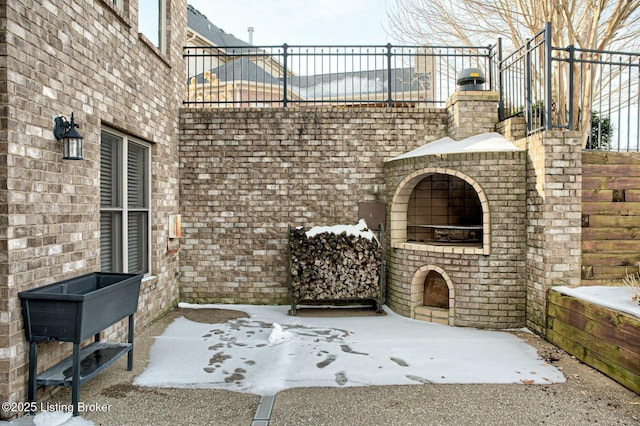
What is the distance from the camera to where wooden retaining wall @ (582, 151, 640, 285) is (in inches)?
209

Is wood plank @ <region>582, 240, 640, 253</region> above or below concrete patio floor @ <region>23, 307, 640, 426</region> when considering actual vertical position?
above

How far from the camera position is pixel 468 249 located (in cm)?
586

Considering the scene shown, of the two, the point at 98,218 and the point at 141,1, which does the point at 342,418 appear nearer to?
the point at 98,218

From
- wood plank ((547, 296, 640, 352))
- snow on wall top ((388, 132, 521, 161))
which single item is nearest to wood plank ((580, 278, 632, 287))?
wood plank ((547, 296, 640, 352))

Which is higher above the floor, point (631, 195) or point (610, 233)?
point (631, 195)

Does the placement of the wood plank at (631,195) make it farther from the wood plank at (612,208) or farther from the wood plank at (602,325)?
the wood plank at (602,325)

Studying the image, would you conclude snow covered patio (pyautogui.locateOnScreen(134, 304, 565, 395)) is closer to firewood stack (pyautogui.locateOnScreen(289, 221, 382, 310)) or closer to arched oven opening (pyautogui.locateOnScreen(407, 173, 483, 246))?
firewood stack (pyautogui.locateOnScreen(289, 221, 382, 310))

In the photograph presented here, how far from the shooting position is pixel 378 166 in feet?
23.4

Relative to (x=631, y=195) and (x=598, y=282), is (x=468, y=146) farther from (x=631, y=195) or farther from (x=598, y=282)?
(x=598, y=282)

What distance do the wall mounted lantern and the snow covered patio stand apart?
2.22 meters

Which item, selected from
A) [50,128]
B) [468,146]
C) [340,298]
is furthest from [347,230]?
[50,128]

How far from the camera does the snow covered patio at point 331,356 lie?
4.00 metres

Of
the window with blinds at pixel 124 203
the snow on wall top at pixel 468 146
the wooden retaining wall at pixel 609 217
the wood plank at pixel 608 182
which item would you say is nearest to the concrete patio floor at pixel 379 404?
the window with blinds at pixel 124 203

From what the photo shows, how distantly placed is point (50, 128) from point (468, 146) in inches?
Result: 211
